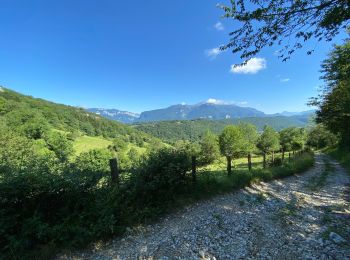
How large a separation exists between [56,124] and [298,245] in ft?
370

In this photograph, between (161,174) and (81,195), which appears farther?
(161,174)

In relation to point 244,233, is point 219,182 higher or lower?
higher

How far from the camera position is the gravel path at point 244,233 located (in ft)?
15.3

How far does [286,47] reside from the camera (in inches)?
202

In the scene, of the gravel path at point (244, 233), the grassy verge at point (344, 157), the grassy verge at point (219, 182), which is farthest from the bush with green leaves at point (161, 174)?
the grassy verge at point (344, 157)

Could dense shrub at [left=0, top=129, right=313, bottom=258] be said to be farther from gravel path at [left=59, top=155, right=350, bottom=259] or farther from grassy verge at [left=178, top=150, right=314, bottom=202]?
gravel path at [left=59, top=155, right=350, bottom=259]

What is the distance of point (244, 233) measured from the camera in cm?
559

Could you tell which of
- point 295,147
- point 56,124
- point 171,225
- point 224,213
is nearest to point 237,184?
point 224,213

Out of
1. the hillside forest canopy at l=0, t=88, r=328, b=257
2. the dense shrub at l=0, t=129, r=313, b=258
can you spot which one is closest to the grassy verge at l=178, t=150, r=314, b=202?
the hillside forest canopy at l=0, t=88, r=328, b=257

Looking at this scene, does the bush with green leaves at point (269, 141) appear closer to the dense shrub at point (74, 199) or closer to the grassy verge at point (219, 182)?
the grassy verge at point (219, 182)

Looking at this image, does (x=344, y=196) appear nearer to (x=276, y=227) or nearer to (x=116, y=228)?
(x=276, y=227)

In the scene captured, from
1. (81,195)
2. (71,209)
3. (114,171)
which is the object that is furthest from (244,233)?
(71,209)

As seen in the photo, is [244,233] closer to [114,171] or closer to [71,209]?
[114,171]

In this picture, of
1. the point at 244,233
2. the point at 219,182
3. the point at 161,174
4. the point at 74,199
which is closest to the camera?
the point at 244,233
